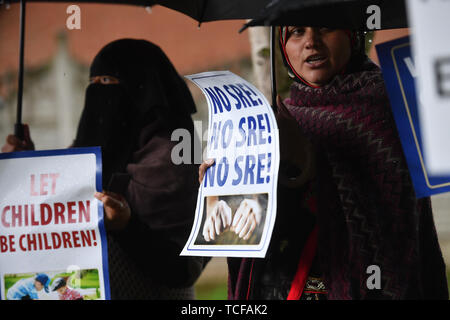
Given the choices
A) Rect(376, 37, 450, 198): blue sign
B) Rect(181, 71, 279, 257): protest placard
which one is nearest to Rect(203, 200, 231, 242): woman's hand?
Rect(181, 71, 279, 257): protest placard

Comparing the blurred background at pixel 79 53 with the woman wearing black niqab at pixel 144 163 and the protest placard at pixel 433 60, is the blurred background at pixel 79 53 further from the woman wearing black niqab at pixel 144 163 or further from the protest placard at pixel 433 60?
the protest placard at pixel 433 60

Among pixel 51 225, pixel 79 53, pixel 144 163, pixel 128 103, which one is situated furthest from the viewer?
pixel 79 53

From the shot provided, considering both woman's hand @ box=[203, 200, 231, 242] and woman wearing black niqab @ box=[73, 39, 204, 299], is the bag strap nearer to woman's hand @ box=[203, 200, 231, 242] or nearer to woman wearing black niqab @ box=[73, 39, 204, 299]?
woman's hand @ box=[203, 200, 231, 242]

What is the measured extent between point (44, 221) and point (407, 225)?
50.6 inches

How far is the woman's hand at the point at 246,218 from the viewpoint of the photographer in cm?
188

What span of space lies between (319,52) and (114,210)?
3.13 ft

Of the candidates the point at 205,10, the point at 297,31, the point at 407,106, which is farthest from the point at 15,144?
the point at 407,106

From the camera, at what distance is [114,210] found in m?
2.29

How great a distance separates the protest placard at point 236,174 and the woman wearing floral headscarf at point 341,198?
0.09 m

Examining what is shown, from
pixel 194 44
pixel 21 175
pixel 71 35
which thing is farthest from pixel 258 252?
pixel 71 35

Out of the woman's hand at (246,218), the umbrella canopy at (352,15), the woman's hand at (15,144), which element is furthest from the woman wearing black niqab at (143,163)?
the umbrella canopy at (352,15)

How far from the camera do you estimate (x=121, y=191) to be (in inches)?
101

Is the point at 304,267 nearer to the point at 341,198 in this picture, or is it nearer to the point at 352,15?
the point at 341,198
